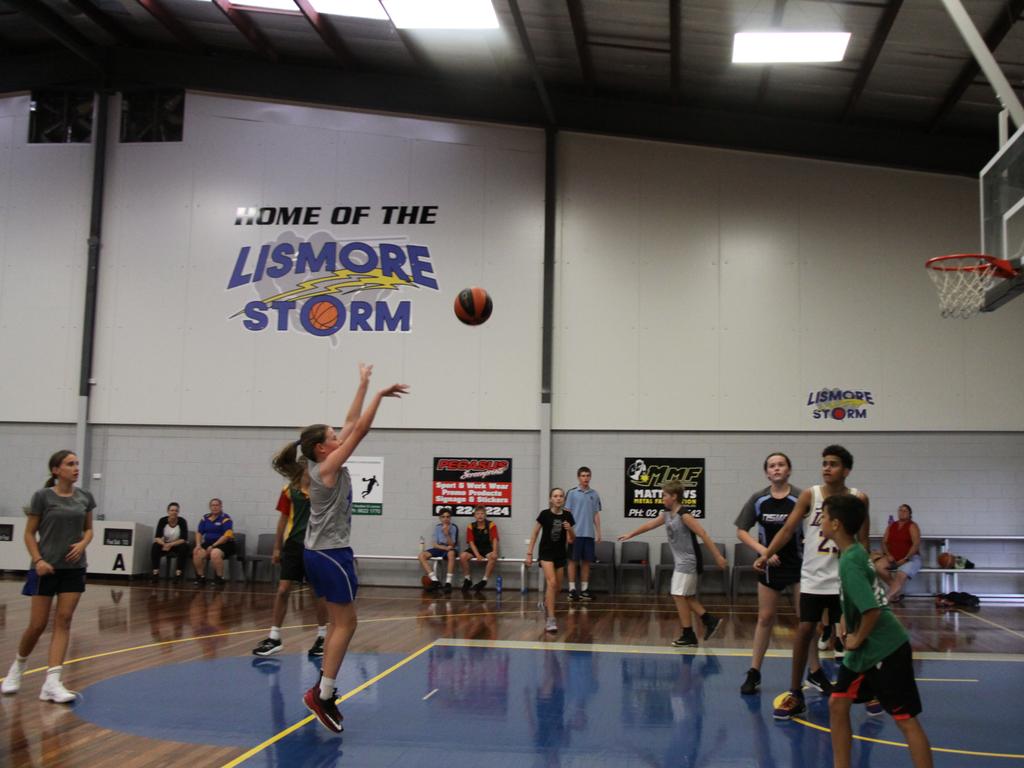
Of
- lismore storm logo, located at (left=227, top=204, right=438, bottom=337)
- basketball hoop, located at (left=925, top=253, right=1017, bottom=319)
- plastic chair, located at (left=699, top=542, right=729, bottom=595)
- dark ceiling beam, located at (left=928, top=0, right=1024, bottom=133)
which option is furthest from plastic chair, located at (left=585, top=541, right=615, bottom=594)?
dark ceiling beam, located at (left=928, top=0, right=1024, bottom=133)

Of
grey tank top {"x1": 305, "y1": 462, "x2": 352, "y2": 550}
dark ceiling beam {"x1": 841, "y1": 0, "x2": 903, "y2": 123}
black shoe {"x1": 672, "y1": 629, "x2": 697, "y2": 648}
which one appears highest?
dark ceiling beam {"x1": 841, "y1": 0, "x2": 903, "y2": 123}

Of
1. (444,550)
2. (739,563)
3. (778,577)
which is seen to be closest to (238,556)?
(444,550)

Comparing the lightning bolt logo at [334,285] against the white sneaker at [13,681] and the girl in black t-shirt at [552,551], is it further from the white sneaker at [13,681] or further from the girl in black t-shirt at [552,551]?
the white sneaker at [13,681]

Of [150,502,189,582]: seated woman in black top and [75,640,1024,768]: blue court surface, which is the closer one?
[75,640,1024,768]: blue court surface

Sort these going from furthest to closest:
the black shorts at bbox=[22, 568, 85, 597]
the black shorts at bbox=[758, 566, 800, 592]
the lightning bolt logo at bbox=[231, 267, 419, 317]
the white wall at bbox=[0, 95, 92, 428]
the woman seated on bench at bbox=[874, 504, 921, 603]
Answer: the white wall at bbox=[0, 95, 92, 428]
the lightning bolt logo at bbox=[231, 267, 419, 317]
the woman seated on bench at bbox=[874, 504, 921, 603]
the black shorts at bbox=[758, 566, 800, 592]
the black shorts at bbox=[22, 568, 85, 597]

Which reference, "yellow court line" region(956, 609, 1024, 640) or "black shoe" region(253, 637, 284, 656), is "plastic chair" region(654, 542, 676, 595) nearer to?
"yellow court line" region(956, 609, 1024, 640)

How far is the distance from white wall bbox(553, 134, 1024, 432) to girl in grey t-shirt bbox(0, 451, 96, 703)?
9.26m

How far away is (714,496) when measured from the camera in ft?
47.9

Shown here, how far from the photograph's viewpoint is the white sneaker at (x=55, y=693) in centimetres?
618

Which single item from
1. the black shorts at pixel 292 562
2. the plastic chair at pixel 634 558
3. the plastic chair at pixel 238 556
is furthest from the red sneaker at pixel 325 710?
the plastic chair at pixel 238 556

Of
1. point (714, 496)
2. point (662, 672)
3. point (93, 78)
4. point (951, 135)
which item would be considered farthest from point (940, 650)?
point (93, 78)

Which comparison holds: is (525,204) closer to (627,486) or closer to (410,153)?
(410,153)

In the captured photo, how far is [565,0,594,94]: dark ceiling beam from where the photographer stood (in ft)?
39.4

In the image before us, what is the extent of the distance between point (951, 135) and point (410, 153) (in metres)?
8.64
